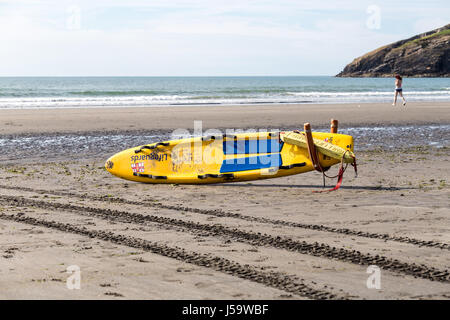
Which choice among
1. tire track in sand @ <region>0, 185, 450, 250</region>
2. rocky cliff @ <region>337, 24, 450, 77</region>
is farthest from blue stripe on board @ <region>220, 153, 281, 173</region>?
rocky cliff @ <region>337, 24, 450, 77</region>

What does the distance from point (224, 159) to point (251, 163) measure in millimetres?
431

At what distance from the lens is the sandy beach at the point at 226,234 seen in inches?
171

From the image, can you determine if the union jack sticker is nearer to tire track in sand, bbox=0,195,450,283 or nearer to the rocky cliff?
Answer: tire track in sand, bbox=0,195,450,283

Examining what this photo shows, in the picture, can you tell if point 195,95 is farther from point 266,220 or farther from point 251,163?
point 266,220

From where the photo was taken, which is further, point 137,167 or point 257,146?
point 137,167

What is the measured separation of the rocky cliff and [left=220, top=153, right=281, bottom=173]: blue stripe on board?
389ft

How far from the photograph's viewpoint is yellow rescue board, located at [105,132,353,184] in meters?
8.81

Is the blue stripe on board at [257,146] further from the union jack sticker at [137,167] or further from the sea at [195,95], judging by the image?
the sea at [195,95]

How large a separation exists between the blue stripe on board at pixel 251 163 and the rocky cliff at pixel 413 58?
389ft

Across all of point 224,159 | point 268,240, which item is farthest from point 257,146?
point 268,240

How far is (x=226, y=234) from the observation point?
231 inches
